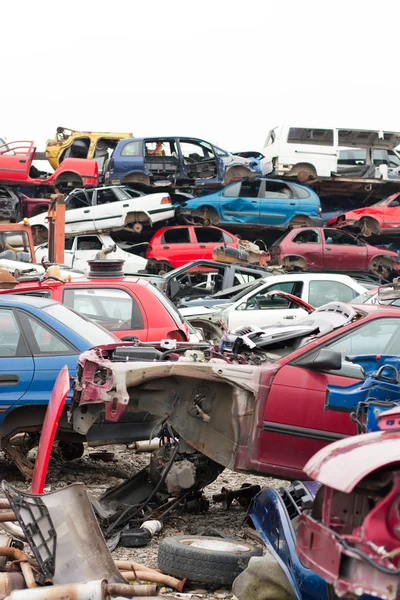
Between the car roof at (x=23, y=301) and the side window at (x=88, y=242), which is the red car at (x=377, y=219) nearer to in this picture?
the side window at (x=88, y=242)

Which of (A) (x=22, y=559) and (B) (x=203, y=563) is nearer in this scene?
(A) (x=22, y=559)

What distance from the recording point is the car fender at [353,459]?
3.45m

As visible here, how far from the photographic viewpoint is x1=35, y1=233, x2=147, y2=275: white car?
2130cm

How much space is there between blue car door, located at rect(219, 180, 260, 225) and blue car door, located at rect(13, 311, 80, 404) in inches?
640

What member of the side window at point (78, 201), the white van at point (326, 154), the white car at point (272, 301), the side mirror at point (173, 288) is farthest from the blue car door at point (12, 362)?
the white van at point (326, 154)

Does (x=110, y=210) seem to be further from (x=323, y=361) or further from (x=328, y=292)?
(x=323, y=361)

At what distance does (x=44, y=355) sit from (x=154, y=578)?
9.59ft

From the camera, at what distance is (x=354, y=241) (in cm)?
2259

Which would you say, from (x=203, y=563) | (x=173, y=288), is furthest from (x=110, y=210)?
(x=203, y=563)

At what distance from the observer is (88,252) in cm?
2220

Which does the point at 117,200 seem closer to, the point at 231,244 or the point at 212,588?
the point at 231,244

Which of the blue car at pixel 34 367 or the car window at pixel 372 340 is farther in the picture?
the blue car at pixel 34 367

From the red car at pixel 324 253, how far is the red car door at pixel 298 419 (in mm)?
15574

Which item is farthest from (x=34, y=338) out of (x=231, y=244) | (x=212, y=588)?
(x=231, y=244)
